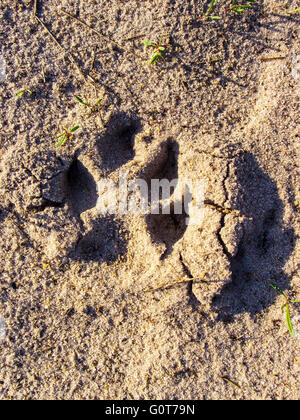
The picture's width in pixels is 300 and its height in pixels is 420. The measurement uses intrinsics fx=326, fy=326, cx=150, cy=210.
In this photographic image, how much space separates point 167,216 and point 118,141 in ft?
1.51

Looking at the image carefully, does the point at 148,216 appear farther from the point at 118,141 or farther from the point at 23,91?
the point at 23,91

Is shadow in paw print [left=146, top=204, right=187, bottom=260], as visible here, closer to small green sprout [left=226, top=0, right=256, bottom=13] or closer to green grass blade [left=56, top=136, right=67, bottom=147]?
green grass blade [left=56, top=136, right=67, bottom=147]

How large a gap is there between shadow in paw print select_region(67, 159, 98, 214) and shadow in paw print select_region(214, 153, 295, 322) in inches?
29.5

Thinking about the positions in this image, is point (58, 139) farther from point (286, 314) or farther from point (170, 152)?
point (286, 314)

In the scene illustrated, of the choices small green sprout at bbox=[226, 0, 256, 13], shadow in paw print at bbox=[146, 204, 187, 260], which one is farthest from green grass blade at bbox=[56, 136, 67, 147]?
small green sprout at bbox=[226, 0, 256, 13]

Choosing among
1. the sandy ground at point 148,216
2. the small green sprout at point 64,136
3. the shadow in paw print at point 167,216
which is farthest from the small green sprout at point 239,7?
the small green sprout at point 64,136

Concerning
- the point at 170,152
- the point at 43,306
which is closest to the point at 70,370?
the point at 43,306

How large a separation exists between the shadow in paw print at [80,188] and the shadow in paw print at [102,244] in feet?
0.41

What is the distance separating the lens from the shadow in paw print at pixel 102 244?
1.59 m

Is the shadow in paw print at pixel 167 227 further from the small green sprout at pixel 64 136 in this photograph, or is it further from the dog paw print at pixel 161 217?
the small green sprout at pixel 64 136

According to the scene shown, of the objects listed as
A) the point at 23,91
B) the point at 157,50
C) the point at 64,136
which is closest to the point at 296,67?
the point at 157,50

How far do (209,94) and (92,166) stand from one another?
2.25 feet

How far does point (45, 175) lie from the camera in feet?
5.23

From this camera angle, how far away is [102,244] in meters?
1.60
